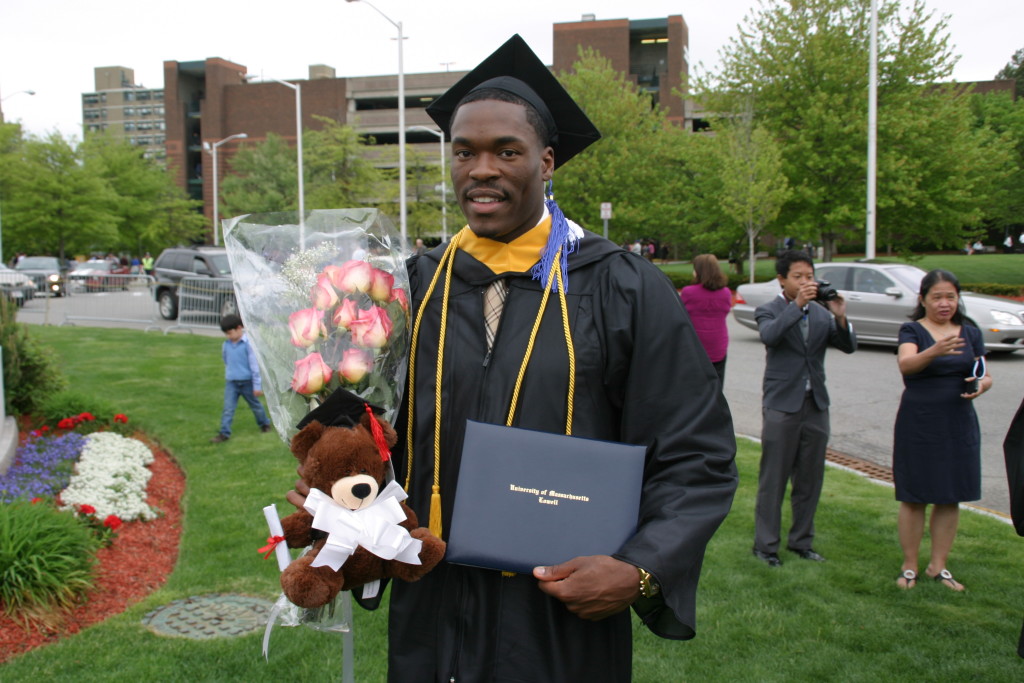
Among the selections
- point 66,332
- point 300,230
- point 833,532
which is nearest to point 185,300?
point 66,332

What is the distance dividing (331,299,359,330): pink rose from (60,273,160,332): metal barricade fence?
18.4 m

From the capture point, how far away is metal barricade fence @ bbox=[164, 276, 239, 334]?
17.8m

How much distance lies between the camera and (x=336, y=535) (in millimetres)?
1889

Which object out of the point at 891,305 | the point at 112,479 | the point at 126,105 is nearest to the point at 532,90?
the point at 112,479

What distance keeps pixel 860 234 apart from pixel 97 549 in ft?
88.0

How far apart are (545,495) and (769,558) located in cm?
394

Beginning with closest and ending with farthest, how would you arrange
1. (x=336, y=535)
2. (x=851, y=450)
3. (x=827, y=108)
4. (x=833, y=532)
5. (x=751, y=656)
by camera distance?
(x=336, y=535) → (x=751, y=656) → (x=833, y=532) → (x=851, y=450) → (x=827, y=108)

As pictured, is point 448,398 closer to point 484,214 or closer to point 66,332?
point 484,214

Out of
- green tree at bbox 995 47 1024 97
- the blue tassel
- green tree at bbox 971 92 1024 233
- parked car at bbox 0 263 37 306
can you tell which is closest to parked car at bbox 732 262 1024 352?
the blue tassel

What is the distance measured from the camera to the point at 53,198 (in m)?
35.1

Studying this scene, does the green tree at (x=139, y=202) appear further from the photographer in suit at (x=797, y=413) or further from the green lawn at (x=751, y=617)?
the photographer in suit at (x=797, y=413)

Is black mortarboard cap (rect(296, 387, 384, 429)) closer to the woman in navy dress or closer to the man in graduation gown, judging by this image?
the man in graduation gown

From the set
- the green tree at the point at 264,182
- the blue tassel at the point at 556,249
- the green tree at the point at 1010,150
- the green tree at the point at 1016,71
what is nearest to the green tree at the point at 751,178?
the green tree at the point at 1010,150

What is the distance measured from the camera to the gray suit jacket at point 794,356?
18.2 feet
